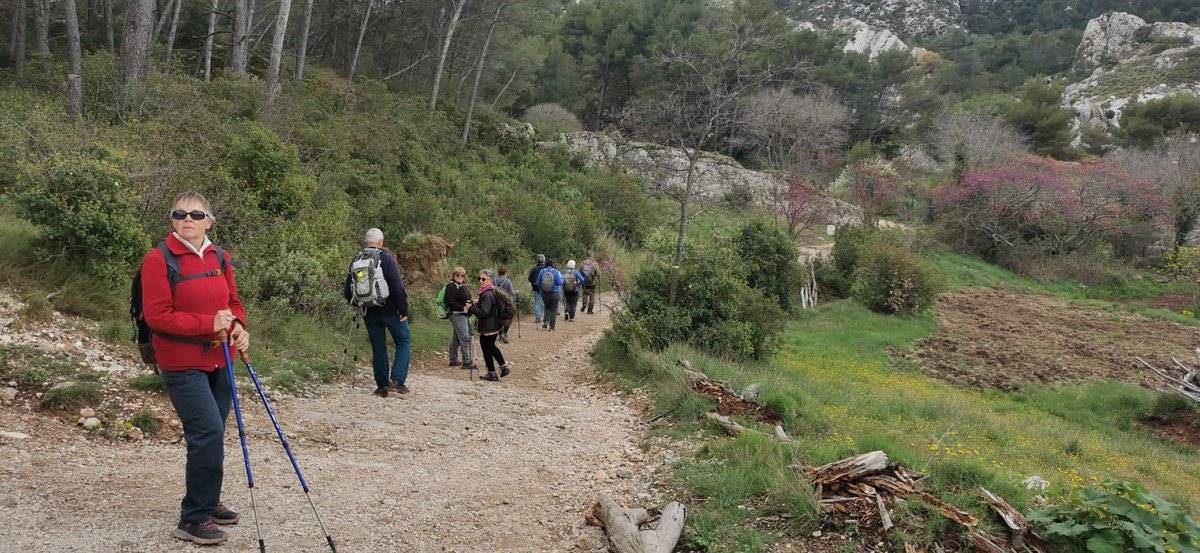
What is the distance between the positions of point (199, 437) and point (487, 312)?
603 centimetres

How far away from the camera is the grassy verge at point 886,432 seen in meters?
5.13

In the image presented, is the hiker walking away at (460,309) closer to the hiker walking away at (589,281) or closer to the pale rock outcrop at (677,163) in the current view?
the hiker walking away at (589,281)

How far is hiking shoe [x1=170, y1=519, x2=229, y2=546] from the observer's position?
3732 millimetres

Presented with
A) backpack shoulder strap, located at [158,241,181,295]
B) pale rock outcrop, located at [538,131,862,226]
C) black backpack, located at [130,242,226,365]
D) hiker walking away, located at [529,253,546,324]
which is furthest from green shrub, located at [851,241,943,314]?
backpack shoulder strap, located at [158,241,181,295]

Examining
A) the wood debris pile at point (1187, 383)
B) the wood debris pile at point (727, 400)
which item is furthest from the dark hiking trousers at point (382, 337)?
the wood debris pile at point (1187, 383)

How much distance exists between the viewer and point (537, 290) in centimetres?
1517

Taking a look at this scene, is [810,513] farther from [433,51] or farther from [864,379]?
[433,51]

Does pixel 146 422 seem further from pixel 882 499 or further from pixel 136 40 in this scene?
pixel 136 40

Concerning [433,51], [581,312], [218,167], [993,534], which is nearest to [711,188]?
[433,51]

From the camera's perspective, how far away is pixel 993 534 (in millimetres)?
4555

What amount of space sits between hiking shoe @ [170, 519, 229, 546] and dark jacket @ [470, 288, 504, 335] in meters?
5.94

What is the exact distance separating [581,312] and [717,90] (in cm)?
829

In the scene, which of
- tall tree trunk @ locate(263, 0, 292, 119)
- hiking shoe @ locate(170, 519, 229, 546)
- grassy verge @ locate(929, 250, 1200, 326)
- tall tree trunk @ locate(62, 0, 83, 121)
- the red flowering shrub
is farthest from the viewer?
the red flowering shrub

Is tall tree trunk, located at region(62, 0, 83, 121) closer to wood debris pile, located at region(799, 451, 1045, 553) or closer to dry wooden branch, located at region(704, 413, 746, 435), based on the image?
dry wooden branch, located at region(704, 413, 746, 435)
